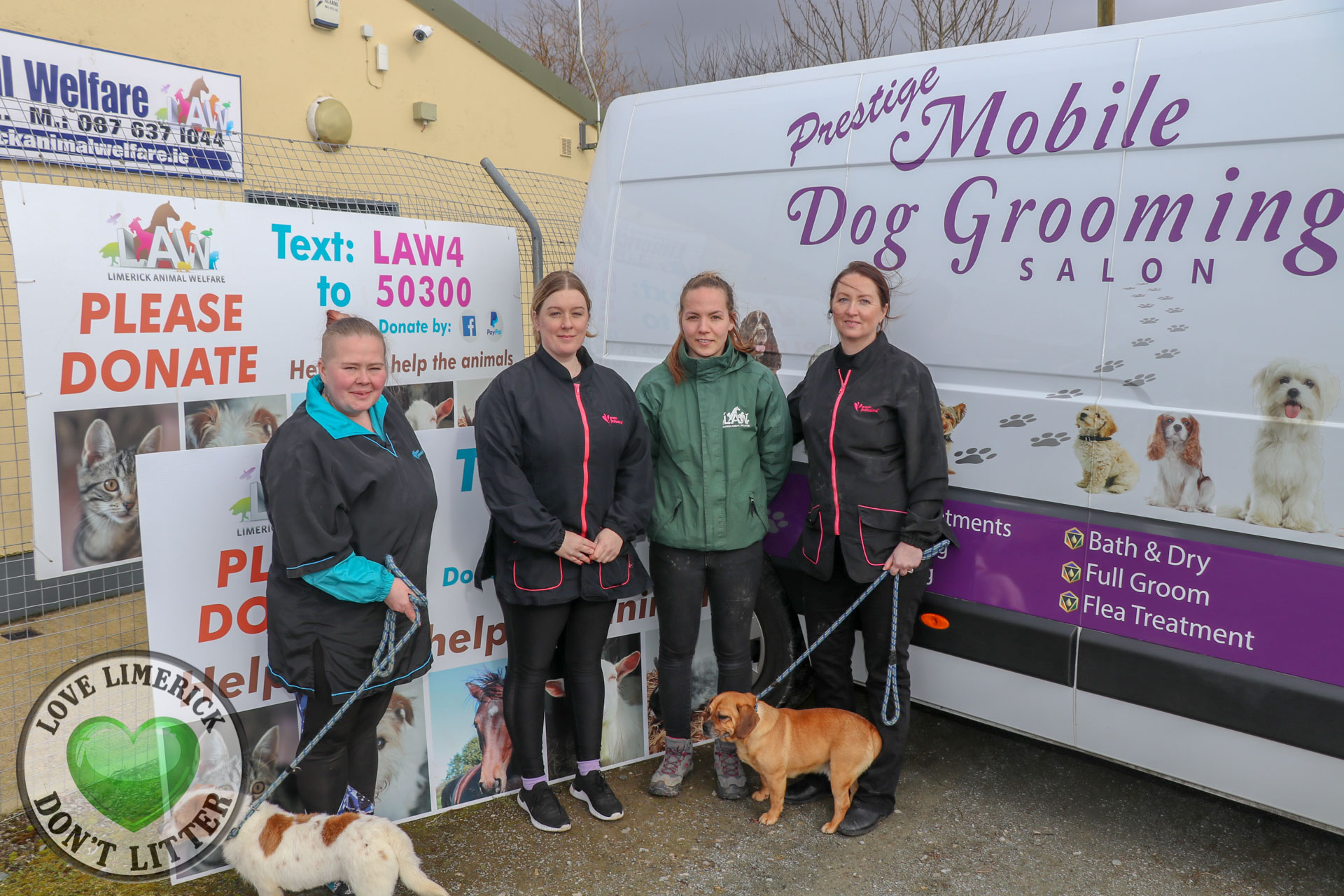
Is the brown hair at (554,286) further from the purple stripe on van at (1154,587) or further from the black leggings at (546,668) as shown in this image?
the purple stripe on van at (1154,587)

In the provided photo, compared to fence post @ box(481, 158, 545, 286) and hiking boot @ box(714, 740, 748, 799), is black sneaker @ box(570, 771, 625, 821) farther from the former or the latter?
fence post @ box(481, 158, 545, 286)

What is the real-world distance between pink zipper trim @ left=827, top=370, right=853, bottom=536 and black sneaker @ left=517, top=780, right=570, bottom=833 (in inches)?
51.8

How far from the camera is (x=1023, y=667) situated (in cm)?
303

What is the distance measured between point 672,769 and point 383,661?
1260 mm

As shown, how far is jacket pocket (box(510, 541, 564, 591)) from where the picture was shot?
2.97m

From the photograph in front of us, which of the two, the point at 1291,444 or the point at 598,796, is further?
the point at 598,796

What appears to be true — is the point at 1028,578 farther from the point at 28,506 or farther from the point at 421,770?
the point at 28,506

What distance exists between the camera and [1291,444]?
250cm

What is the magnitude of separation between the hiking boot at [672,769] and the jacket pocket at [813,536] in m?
0.85

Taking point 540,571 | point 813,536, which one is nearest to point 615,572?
point 540,571

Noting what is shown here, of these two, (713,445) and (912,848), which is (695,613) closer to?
(713,445)

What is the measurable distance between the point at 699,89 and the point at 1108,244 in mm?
1831

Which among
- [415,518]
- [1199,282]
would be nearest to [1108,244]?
[1199,282]

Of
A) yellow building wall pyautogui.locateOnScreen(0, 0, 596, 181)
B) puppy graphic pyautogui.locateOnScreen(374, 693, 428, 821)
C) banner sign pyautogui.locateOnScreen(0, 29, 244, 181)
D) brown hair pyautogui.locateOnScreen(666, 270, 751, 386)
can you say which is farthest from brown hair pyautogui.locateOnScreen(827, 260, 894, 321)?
yellow building wall pyautogui.locateOnScreen(0, 0, 596, 181)
